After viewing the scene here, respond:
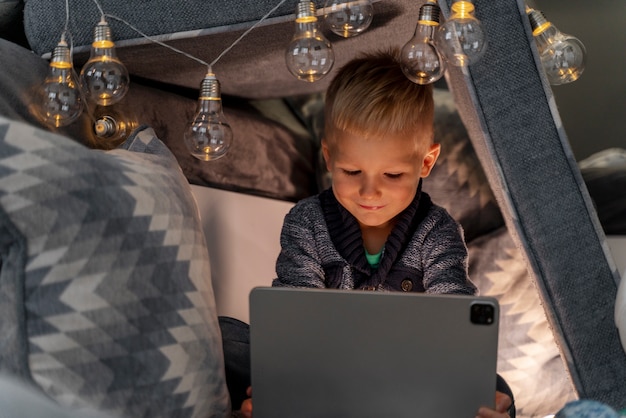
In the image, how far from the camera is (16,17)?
153 cm

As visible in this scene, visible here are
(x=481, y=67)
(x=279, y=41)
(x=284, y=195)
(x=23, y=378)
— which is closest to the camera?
(x=23, y=378)

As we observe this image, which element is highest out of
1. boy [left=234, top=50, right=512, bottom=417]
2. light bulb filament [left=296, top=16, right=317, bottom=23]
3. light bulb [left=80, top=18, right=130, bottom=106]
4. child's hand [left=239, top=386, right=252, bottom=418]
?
light bulb filament [left=296, top=16, right=317, bottom=23]

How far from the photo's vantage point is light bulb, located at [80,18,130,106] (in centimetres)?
127

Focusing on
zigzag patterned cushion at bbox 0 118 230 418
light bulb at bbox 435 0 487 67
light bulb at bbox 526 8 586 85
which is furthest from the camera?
light bulb at bbox 526 8 586 85

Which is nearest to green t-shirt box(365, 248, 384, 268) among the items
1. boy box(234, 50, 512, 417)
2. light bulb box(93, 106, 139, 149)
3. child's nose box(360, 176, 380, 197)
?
boy box(234, 50, 512, 417)

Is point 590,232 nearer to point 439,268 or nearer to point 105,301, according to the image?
point 439,268

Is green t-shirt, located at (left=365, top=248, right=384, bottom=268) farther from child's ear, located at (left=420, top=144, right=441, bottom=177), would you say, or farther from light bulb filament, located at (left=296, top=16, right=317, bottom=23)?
light bulb filament, located at (left=296, top=16, right=317, bottom=23)

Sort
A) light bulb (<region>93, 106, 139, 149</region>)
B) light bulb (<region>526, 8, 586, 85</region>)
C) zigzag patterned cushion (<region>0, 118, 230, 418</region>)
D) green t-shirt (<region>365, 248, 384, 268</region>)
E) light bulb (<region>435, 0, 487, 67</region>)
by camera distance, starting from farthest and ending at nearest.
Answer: green t-shirt (<region>365, 248, 384, 268</region>) → light bulb (<region>93, 106, 139, 149</region>) → light bulb (<region>526, 8, 586, 85</region>) → light bulb (<region>435, 0, 487, 67</region>) → zigzag patterned cushion (<region>0, 118, 230, 418</region>)

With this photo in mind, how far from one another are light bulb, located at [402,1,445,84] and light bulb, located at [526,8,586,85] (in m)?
0.15

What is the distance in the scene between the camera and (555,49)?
1296 mm

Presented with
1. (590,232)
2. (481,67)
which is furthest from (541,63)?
(590,232)

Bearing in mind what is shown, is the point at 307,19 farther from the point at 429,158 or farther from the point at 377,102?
the point at 429,158

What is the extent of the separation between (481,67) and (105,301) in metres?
0.64

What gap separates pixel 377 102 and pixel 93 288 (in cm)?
68
